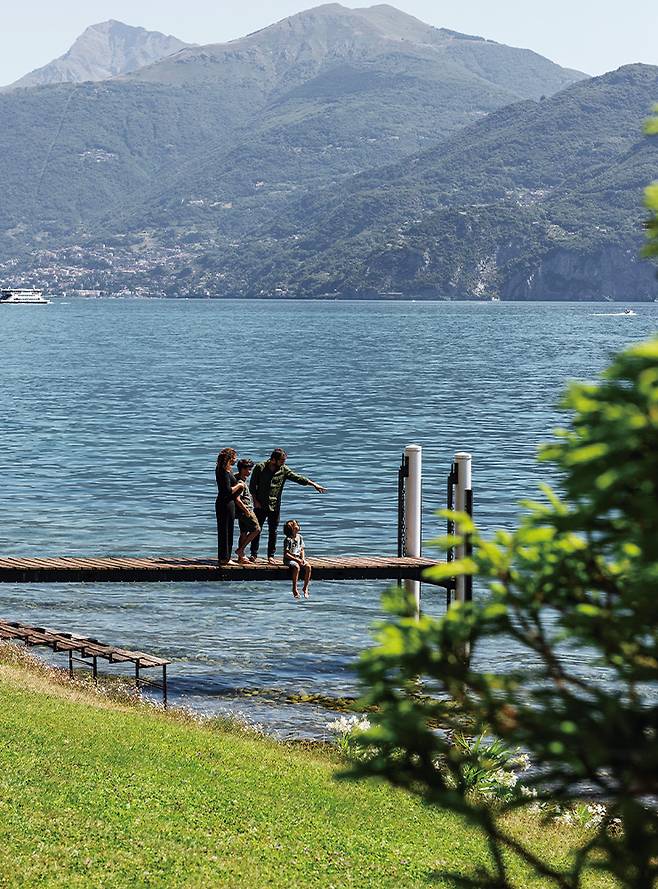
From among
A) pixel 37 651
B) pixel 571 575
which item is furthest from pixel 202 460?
pixel 571 575

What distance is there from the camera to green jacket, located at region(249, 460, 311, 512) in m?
22.6

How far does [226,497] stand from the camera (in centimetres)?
2169

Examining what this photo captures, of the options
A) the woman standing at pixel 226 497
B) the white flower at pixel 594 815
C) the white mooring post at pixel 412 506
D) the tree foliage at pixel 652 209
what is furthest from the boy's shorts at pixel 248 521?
the tree foliage at pixel 652 209

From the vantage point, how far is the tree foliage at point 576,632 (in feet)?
15.4

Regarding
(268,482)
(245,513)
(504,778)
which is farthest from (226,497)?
(504,778)

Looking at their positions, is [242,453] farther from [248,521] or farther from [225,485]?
[225,485]

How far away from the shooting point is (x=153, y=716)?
1933 centimetres

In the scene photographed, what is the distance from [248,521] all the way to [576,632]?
17.1 m

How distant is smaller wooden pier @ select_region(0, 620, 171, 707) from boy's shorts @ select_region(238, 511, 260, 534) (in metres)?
2.60

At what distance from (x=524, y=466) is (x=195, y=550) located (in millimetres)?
21046

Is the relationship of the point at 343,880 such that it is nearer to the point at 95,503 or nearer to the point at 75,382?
the point at 95,503

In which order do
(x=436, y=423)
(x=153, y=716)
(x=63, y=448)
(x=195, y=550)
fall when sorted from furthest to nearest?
(x=436, y=423) < (x=63, y=448) < (x=195, y=550) < (x=153, y=716)

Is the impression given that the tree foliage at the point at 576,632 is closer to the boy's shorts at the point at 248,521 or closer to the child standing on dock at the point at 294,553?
the boy's shorts at the point at 248,521

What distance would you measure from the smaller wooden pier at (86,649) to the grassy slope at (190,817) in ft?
12.4
